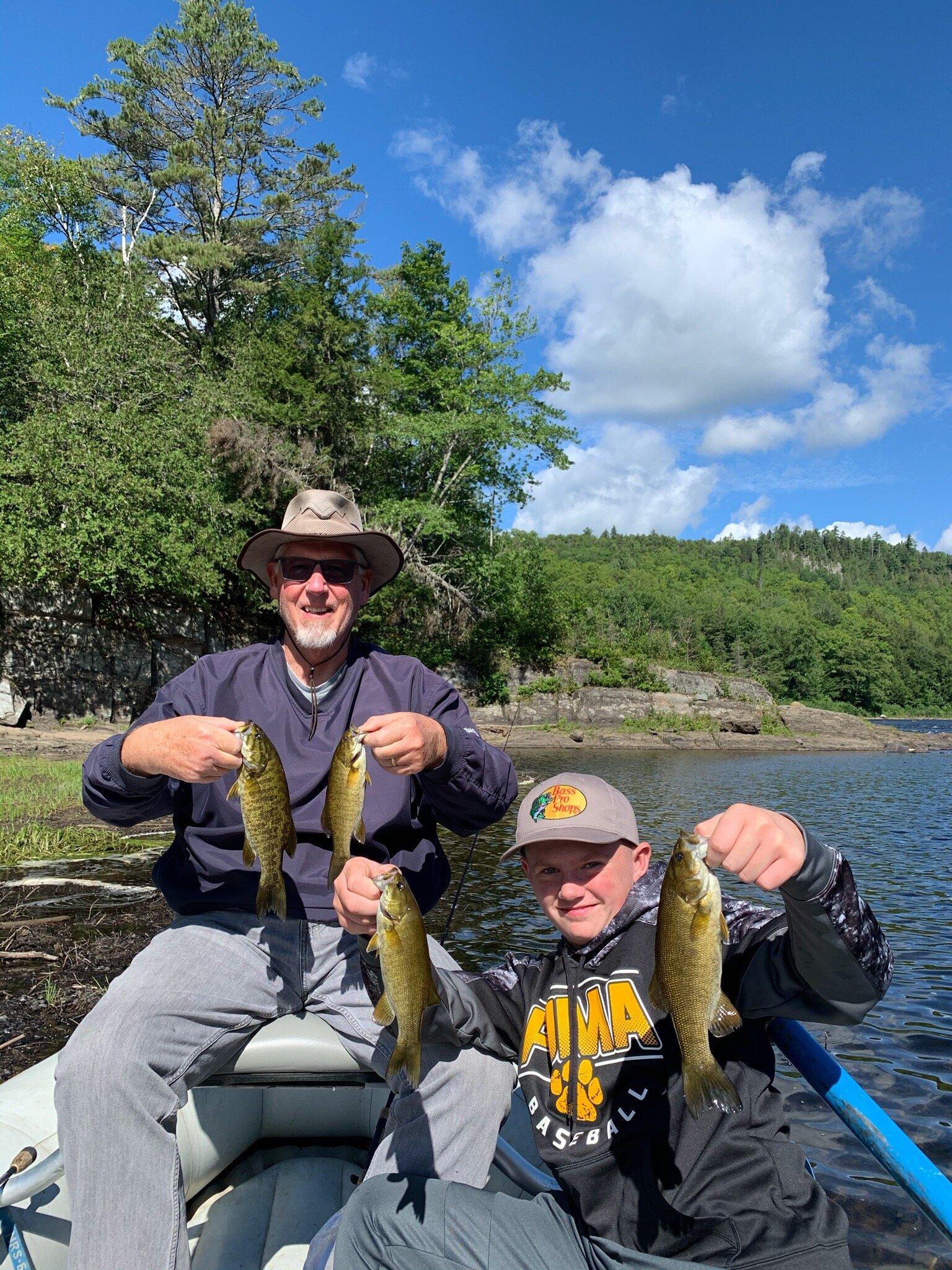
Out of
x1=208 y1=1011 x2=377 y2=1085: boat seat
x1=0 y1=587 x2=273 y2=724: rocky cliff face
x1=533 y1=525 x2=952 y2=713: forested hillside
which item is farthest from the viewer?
x1=533 y1=525 x2=952 y2=713: forested hillside

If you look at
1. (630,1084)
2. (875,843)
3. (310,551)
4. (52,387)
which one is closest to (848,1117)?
(630,1084)

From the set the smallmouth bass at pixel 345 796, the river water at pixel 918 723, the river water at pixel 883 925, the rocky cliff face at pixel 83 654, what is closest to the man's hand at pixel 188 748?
the smallmouth bass at pixel 345 796

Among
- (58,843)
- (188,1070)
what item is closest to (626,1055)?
(188,1070)

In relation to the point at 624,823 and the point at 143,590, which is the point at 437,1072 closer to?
the point at 624,823

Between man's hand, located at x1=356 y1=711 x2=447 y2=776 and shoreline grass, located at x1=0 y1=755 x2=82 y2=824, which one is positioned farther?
shoreline grass, located at x1=0 y1=755 x2=82 y2=824

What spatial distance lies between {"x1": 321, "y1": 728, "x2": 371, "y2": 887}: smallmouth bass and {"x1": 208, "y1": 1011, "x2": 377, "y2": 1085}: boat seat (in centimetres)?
62

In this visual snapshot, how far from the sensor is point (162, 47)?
30.3 m

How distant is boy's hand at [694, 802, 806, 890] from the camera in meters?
2.01

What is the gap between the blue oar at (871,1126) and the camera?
7.50ft

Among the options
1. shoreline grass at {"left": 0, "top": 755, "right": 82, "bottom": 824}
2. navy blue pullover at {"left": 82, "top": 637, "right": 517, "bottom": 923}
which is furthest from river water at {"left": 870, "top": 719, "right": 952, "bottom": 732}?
navy blue pullover at {"left": 82, "top": 637, "right": 517, "bottom": 923}

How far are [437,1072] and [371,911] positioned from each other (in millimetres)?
754

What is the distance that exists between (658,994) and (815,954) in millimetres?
422

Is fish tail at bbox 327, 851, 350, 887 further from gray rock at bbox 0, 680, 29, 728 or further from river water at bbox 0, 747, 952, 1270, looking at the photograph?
gray rock at bbox 0, 680, 29, 728

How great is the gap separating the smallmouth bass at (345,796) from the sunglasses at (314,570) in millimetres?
944
